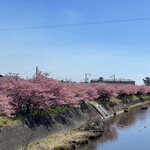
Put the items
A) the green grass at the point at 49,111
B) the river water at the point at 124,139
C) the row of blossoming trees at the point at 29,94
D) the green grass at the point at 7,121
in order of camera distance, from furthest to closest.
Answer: the green grass at the point at 49,111, the river water at the point at 124,139, the row of blossoming trees at the point at 29,94, the green grass at the point at 7,121

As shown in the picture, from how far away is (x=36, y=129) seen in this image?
22625mm

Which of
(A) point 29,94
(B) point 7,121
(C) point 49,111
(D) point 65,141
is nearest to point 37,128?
(D) point 65,141

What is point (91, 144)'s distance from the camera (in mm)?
23125

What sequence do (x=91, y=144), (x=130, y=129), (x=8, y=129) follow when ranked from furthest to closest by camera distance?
(x=130, y=129)
(x=91, y=144)
(x=8, y=129)

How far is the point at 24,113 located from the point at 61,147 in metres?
6.81

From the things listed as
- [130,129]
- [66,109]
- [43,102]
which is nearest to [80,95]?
[66,109]

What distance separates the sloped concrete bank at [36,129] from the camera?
18.6 meters

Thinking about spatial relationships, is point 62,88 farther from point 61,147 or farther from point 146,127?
point 146,127

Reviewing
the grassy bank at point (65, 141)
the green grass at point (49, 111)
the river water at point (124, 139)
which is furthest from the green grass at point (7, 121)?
the river water at point (124, 139)

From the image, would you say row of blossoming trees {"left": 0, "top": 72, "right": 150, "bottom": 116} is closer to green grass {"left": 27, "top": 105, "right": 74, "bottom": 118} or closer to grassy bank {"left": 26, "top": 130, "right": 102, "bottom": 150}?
green grass {"left": 27, "top": 105, "right": 74, "bottom": 118}

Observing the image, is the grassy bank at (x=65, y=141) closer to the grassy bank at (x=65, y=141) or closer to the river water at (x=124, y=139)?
the grassy bank at (x=65, y=141)

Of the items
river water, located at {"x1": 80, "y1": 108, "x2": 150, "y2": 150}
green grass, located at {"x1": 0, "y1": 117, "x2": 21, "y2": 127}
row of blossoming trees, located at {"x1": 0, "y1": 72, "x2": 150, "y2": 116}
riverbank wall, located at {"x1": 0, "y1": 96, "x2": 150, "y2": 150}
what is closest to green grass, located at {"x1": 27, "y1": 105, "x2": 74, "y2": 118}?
riverbank wall, located at {"x1": 0, "y1": 96, "x2": 150, "y2": 150}

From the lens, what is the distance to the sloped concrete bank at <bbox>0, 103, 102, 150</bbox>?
1858 cm

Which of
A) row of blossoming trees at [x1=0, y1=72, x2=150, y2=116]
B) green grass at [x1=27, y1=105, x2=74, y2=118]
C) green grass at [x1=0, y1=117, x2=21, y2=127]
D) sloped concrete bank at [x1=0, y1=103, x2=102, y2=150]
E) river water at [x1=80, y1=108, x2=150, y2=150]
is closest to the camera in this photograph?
sloped concrete bank at [x1=0, y1=103, x2=102, y2=150]
